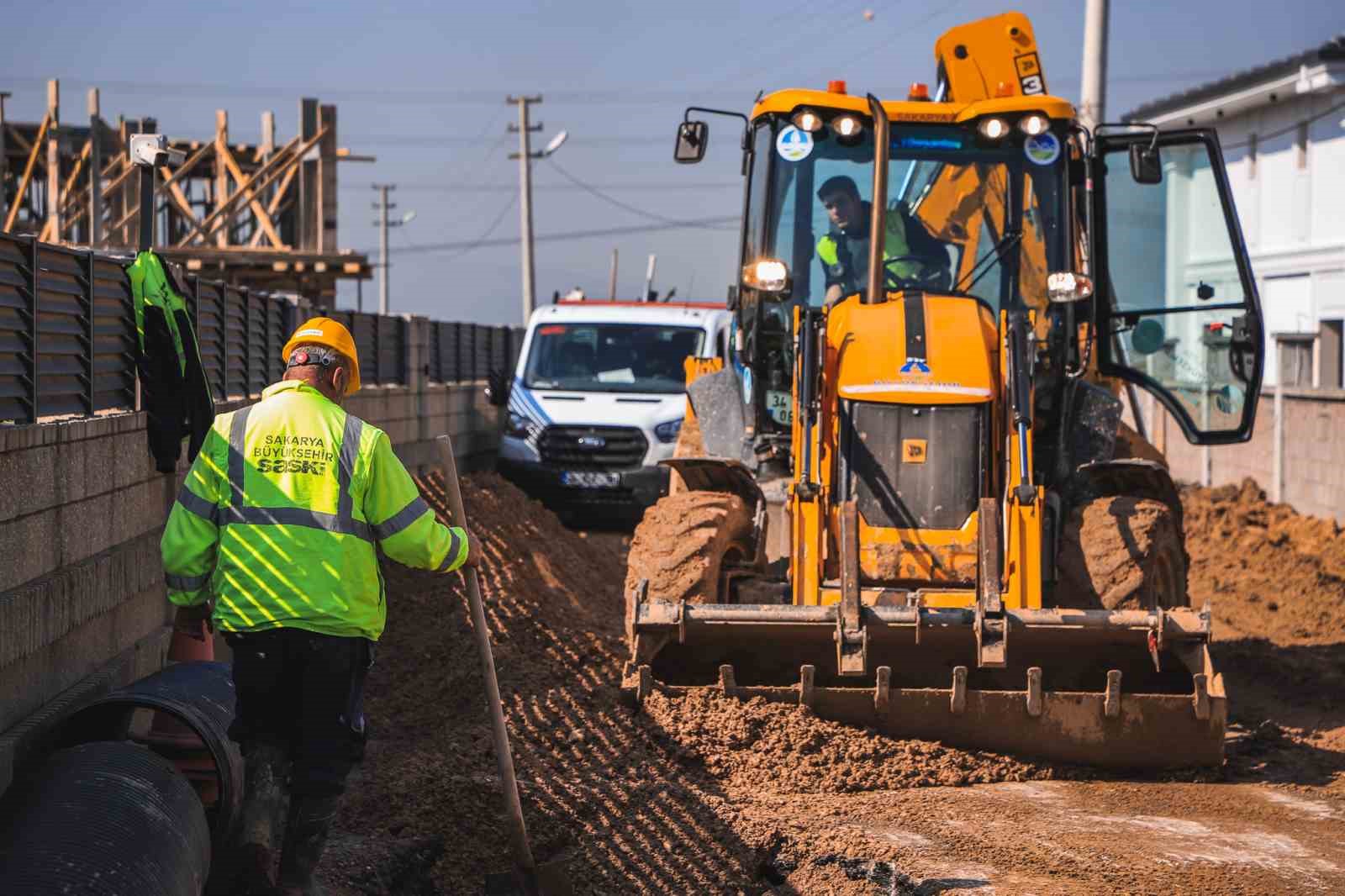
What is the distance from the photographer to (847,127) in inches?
367

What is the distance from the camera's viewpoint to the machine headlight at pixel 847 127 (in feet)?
30.6

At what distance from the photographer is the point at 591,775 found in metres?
7.72

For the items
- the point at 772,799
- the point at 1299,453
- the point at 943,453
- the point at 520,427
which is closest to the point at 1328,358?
the point at 1299,453

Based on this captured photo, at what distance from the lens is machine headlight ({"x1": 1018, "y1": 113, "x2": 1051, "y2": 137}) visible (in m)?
9.22

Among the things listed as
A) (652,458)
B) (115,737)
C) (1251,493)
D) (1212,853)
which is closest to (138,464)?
(115,737)

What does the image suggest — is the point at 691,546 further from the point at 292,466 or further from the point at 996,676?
the point at 292,466

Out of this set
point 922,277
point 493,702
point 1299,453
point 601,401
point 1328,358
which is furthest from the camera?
point 1328,358

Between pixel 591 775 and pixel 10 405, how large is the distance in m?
2.95

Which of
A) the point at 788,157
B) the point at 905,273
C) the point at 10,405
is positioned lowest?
the point at 10,405

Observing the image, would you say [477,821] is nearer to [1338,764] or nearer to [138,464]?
[138,464]

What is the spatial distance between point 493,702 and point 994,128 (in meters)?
4.63

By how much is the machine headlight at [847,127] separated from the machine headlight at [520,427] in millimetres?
8980

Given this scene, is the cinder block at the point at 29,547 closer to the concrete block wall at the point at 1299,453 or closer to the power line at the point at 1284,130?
the concrete block wall at the point at 1299,453

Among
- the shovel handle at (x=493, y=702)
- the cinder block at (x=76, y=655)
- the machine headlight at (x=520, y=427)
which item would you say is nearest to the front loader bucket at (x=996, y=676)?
the shovel handle at (x=493, y=702)
